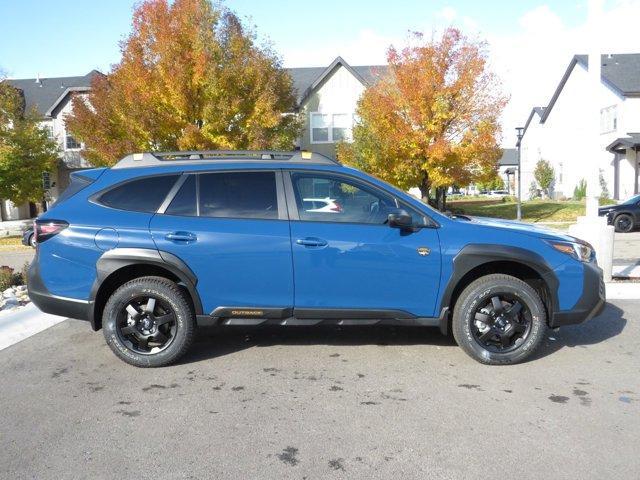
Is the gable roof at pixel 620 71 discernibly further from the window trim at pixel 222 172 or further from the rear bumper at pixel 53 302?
the rear bumper at pixel 53 302

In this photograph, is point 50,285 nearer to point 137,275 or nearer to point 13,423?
point 137,275

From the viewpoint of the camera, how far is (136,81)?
1811 cm

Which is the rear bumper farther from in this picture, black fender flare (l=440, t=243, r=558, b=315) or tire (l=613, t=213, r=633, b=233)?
tire (l=613, t=213, r=633, b=233)

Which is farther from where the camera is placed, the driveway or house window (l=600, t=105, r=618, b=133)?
house window (l=600, t=105, r=618, b=133)

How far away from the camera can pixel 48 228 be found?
463cm

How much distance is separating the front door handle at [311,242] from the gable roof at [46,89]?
31.9 m

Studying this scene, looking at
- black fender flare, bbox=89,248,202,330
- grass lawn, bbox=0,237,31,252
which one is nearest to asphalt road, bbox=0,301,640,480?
black fender flare, bbox=89,248,202,330

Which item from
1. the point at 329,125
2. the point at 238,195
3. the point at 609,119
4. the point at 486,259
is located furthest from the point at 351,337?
the point at 609,119

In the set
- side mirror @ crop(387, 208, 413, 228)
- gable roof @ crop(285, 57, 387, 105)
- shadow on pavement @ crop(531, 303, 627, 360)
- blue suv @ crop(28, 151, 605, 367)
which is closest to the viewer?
side mirror @ crop(387, 208, 413, 228)

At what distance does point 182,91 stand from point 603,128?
2587cm

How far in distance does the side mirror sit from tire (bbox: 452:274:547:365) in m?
0.80

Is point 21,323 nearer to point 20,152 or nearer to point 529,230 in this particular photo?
point 529,230

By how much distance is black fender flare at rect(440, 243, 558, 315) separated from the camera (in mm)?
4568

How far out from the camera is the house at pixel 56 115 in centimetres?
3195
